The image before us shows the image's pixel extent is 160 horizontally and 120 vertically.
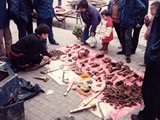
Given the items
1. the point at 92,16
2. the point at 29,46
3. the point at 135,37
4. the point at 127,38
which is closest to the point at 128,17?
the point at 127,38

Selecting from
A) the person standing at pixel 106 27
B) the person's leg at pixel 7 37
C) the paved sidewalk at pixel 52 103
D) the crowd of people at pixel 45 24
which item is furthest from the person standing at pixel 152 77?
the person's leg at pixel 7 37

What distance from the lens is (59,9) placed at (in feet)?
34.5

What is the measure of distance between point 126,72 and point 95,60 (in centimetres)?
111

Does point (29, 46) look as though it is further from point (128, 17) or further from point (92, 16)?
point (128, 17)

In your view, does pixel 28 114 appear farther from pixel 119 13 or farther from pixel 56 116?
pixel 119 13

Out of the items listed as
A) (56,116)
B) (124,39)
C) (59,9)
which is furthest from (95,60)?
(59,9)

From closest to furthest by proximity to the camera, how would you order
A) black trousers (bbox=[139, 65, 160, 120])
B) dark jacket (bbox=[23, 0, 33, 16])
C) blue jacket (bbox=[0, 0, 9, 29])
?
black trousers (bbox=[139, 65, 160, 120]), blue jacket (bbox=[0, 0, 9, 29]), dark jacket (bbox=[23, 0, 33, 16])

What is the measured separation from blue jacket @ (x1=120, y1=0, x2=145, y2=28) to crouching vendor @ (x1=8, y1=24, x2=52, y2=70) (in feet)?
6.70

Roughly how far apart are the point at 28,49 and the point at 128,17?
2688mm

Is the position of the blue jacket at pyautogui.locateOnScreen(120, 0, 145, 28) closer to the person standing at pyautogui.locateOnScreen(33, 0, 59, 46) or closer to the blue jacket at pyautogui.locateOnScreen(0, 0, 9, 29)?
the person standing at pyautogui.locateOnScreen(33, 0, 59, 46)

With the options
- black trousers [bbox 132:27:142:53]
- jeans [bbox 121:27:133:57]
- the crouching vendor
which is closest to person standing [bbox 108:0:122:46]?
jeans [bbox 121:27:133:57]

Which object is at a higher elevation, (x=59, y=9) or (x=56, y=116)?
(x=59, y=9)

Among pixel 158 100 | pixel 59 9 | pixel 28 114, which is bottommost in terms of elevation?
pixel 28 114

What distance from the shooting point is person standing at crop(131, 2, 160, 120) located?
Answer: 3.49 m
